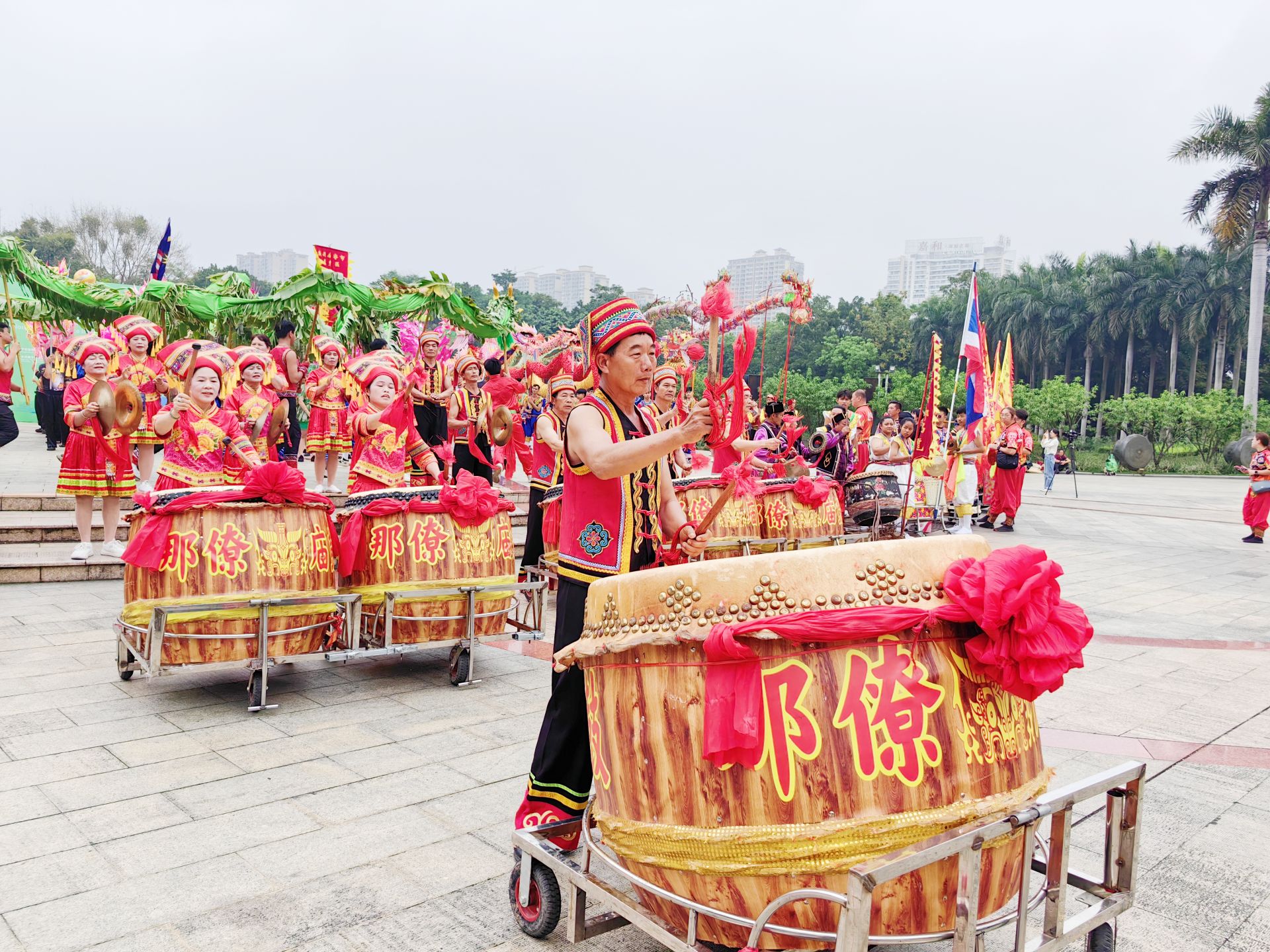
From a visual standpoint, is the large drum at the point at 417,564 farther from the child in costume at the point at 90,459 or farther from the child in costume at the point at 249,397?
the child in costume at the point at 90,459

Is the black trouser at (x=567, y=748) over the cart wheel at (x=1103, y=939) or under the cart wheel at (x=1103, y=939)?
over

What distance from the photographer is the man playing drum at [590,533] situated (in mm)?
2779

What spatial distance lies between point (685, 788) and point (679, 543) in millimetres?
810

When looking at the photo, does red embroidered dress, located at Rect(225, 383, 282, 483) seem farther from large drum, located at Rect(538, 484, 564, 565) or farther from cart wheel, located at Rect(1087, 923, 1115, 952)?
cart wheel, located at Rect(1087, 923, 1115, 952)

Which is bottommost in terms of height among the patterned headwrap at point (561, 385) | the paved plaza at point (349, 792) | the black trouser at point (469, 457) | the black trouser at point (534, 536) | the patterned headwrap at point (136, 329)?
the paved plaza at point (349, 792)

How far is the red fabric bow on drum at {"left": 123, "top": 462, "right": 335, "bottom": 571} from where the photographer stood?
4422 mm

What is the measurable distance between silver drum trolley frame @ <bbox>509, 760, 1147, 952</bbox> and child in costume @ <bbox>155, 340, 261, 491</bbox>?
4.00 metres

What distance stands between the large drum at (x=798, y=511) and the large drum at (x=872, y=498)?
1.42 m

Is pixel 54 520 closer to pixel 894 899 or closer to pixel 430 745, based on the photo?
pixel 430 745

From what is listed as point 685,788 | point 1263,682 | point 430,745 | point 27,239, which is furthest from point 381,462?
point 27,239

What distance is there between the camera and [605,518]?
2.80m

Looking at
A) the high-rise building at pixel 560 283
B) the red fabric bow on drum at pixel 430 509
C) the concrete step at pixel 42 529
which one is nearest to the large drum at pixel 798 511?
the red fabric bow on drum at pixel 430 509

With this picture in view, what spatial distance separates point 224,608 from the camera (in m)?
4.49

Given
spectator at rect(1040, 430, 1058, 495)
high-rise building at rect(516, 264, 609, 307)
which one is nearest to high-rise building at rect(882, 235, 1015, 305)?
high-rise building at rect(516, 264, 609, 307)
